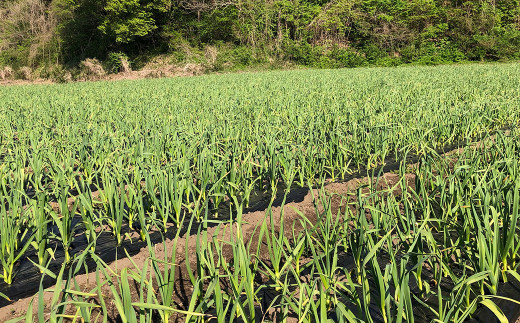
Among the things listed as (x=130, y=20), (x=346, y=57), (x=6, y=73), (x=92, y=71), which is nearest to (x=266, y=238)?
(x=92, y=71)

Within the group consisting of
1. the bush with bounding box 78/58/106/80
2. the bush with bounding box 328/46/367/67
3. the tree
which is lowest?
the bush with bounding box 328/46/367/67

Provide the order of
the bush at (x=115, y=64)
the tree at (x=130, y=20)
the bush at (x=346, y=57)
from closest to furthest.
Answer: the tree at (x=130, y=20), the bush at (x=115, y=64), the bush at (x=346, y=57)

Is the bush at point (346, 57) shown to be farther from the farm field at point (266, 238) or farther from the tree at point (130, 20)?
the farm field at point (266, 238)

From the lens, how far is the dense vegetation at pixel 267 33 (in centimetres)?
2592

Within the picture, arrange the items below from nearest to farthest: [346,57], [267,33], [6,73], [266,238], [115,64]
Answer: [266,238], [115,64], [6,73], [346,57], [267,33]

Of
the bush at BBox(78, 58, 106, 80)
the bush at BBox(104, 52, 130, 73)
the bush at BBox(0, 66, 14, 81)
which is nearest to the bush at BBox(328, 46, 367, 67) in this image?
the bush at BBox(104, 52, 130, 73)

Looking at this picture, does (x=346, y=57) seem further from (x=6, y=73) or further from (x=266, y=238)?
(x=266, y=238)

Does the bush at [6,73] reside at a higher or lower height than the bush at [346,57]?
higher

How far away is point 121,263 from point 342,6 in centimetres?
3094

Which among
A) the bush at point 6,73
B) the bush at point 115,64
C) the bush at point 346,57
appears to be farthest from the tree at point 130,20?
the bush at point 346,57

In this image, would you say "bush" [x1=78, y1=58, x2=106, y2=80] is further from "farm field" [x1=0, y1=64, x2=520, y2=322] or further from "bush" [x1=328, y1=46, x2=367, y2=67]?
"farm field" [x1=0, y1=64, x2=520, y2=322]

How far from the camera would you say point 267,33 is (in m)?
28.5

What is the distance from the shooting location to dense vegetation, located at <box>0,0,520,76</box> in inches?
1021

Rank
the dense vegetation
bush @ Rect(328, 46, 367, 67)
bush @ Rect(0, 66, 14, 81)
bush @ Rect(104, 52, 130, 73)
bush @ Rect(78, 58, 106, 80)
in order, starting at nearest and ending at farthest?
bush @ Rect(78, 58, 106, 80) < bush @ Rect(0, 66, 14, 81) < bush @ Rect(104, 52, 130, 73) < the dense vegetation < bush @ Rect(328, 46, 367, 67)
